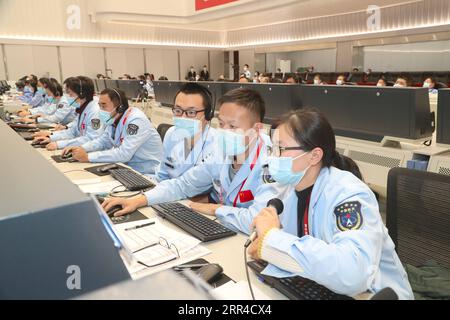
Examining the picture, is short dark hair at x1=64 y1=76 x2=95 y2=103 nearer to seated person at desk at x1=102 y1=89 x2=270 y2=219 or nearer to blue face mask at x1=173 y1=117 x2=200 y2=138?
blue face mask at x1=173 y1=117 x2=200 y2=138

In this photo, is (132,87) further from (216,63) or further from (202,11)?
(216,63)

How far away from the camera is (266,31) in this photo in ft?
46.5

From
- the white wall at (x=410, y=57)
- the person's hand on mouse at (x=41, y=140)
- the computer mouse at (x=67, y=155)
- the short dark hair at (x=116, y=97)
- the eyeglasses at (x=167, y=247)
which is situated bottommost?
the eyeglasses at (x=167, y=247)

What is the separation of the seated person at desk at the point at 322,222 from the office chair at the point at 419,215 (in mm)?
222

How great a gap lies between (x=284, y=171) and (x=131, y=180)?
1.22 meters

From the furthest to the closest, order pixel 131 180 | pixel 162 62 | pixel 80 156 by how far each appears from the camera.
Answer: pixel 162 62
pixel 80 156
pixel 131 180

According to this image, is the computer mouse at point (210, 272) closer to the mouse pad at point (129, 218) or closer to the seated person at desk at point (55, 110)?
the mouse pad at point (129, 218)

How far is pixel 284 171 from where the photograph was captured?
4.41 ft

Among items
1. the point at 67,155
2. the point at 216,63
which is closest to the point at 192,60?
the point at 216,63

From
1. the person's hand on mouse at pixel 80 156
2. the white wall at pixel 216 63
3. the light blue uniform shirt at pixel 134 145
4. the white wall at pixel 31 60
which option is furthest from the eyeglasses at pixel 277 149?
the white wall at pixel 216 63

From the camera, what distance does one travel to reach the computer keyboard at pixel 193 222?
4.84ft

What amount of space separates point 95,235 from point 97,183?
1.77 m
